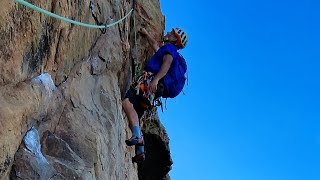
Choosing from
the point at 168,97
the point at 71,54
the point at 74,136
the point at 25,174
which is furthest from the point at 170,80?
the point at 25,174

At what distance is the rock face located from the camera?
16.2ft

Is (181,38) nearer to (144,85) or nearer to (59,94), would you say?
(144,85)

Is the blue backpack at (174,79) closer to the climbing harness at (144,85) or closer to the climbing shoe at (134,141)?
the climbing harness at (144,85)

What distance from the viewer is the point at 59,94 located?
627 cm

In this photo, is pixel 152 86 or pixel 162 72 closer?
pixel 152 86

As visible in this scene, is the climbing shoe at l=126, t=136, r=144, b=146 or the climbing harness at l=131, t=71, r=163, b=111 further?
the climbing harness at l=131, t=71, r=163, b=111

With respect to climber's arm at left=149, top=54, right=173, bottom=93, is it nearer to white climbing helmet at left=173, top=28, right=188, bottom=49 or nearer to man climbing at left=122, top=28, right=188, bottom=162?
man climbing at left=122, top=28, right=188, bottom=162

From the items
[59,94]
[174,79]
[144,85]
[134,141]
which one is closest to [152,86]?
[144,85]

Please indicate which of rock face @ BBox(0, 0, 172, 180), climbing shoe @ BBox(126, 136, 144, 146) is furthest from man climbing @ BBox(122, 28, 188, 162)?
rock face @ BBox(0, 0, 172, 180)

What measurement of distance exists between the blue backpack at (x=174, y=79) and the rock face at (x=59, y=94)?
91cm

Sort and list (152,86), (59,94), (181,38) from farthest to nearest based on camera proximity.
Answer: (181,38) < (152,86) < (59,94)

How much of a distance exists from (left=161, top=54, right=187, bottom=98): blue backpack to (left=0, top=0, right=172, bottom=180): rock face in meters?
0.91

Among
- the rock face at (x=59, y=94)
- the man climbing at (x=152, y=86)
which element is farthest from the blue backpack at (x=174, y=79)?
the rock face at (x=59, y=94)

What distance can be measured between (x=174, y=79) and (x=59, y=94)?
3.07 meters
